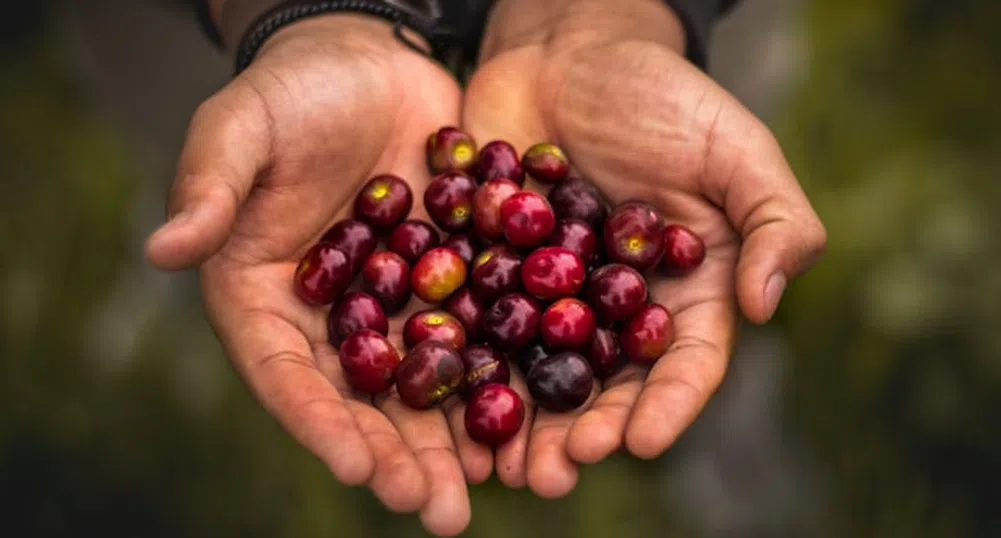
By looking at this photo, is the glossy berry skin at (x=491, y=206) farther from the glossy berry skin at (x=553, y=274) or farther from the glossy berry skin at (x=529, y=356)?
the glossy berry skin at (x=529, y=356)

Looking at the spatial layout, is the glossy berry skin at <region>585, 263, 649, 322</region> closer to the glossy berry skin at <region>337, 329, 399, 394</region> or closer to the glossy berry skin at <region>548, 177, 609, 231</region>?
the glossy berry skin at <region>548, 177, 609, 231</region>

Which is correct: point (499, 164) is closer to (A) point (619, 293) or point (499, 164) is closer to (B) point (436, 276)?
(B) point (436, 276)

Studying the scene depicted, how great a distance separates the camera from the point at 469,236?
297 centimetres

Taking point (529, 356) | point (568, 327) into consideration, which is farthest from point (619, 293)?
point (529, 356)

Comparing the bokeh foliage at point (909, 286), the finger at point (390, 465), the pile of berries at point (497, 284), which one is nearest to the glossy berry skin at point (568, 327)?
the pile of berries at point (497, 284)

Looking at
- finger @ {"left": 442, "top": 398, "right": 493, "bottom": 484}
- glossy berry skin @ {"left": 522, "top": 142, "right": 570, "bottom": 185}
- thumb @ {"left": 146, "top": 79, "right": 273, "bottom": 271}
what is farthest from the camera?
glossy berry skin @ {"left": 522, "top": 142, "right": 570, "bottom": 185}

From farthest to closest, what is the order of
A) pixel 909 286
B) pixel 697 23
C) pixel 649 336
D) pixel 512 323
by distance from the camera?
pixel 697 23
pixel 909 286
pixel 512 323
pixel 649 336

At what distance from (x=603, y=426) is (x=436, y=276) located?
0.72 metres

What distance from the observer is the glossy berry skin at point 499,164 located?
9.93ft

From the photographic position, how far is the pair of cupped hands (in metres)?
2.21

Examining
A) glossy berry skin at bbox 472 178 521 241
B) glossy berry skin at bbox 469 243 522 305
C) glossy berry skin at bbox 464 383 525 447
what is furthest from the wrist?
glossy berry skin at bbox 464 383 525 447

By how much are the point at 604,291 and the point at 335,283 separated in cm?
66

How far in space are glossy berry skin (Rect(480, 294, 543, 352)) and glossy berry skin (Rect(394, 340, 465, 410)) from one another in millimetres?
203

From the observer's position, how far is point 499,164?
303 centimetres
